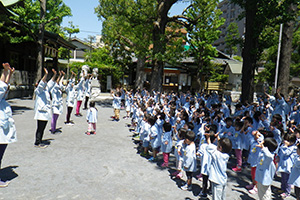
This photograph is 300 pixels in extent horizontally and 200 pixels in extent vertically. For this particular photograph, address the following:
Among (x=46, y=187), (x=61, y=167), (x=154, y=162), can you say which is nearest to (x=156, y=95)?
(x=154, y=162)

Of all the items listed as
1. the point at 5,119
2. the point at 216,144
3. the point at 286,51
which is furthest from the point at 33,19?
the point at 286,51

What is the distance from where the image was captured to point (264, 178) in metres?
4.06

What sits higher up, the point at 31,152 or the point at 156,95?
the point at 156,95

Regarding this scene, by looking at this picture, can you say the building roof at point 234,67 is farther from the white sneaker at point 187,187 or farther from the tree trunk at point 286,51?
the white sneaker at point 187,187

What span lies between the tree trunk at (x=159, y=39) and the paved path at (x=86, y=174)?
27.8 ft

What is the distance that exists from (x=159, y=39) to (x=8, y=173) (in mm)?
12295

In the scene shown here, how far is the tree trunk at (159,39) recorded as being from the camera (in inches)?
586

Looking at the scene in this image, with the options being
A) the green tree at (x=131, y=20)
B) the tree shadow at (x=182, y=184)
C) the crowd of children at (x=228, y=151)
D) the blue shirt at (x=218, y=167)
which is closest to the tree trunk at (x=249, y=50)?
the crowd of children at (x=228, y=151)

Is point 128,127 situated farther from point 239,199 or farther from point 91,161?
point 239,199

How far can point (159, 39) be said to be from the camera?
50.4ft

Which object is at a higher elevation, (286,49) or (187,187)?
(286,49)

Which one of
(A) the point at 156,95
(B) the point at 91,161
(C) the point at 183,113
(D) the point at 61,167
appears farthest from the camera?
(A) the point at 156,95

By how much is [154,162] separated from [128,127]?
14.2ft

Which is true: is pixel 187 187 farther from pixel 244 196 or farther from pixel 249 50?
pixel 249 50
